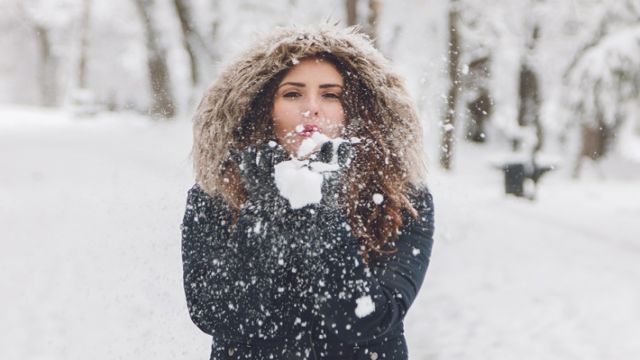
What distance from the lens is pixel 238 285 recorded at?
1.56 metres

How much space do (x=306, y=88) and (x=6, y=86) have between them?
180 ft

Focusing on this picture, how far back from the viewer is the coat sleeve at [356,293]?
149 centimetres

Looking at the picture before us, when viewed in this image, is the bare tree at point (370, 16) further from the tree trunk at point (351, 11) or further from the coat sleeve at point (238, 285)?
the coat sleeve at point (238, 285)

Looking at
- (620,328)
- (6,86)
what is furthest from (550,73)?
(6,86)

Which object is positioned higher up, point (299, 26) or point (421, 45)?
point (421, 45)

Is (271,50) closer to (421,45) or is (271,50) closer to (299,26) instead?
(299,26)

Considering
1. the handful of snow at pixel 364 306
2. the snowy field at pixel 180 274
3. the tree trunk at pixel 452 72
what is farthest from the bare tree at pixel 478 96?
the handful of snow at pixel 364 306

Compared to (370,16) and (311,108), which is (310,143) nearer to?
(311,108)

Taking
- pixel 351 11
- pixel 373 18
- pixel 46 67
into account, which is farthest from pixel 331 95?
pixel 46 67

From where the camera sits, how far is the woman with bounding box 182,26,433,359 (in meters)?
1.52

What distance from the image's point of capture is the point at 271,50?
6.06 ft

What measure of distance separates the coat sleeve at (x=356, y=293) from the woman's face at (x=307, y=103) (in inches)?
12.5

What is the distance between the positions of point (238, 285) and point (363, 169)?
0.47 metres

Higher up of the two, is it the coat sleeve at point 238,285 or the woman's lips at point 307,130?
the woman's lips at point 307,130
